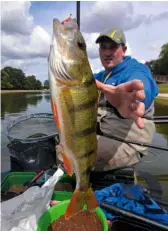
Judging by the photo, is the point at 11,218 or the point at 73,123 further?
the point at 11,218

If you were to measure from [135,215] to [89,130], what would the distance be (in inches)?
46.4

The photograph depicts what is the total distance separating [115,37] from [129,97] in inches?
79.7

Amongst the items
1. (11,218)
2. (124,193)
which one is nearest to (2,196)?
(11,218)

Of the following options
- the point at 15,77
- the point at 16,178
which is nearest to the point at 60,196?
the point at 16,178

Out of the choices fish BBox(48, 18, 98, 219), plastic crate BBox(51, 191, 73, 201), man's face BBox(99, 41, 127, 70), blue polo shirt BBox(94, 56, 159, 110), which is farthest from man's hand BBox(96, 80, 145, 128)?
man's face BBox(99, 41, 127, 70)

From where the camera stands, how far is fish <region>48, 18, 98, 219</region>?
185 cm

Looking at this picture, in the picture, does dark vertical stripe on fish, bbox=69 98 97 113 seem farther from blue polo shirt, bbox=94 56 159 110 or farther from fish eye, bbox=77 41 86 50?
blue polo shirt, bbox=94 56 159 110

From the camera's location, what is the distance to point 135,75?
3637 mm

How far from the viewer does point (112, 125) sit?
3982 millimetres

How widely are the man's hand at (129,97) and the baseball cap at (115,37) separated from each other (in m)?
1.74

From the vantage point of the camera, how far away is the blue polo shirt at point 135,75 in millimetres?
3545

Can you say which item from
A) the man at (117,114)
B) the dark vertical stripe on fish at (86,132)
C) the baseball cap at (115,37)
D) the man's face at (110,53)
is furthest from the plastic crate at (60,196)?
the baseball cap at (115,37)

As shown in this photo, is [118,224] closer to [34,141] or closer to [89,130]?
[89,130]

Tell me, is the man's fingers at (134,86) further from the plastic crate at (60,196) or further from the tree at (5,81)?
the tree at (5,81)
